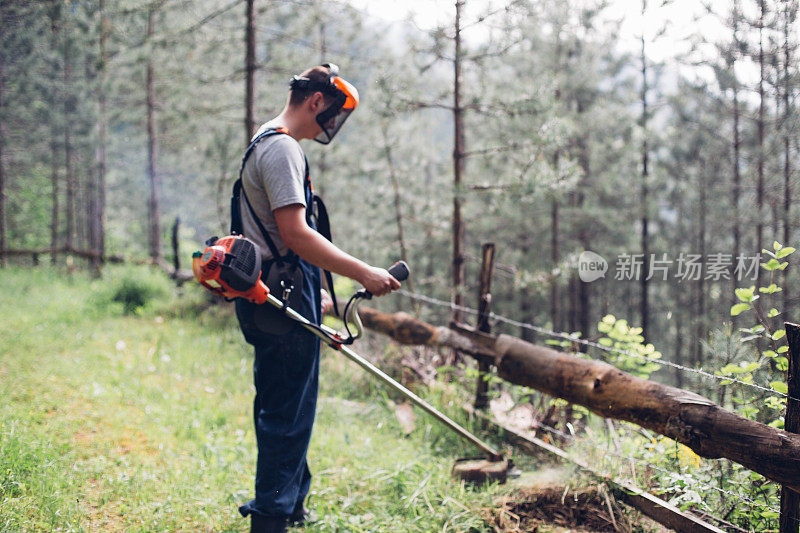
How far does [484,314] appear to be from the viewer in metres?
3.98

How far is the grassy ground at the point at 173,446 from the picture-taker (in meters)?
2.65

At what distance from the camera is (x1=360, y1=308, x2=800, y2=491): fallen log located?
211 cm

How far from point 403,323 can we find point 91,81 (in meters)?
18.4

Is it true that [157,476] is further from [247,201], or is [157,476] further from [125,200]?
[125,200]

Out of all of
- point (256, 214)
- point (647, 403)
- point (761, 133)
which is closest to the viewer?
point (256, 214)

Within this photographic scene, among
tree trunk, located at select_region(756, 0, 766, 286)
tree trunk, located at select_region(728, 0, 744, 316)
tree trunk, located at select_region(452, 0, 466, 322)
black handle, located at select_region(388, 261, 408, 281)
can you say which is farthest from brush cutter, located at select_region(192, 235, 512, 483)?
tree trunk, located at select_region(756, 0, 766, 286)

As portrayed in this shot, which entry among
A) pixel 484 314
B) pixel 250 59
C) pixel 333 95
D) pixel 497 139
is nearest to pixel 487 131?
pixel 497 139

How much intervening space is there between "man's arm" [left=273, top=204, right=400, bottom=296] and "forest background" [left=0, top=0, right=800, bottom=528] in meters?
1.73

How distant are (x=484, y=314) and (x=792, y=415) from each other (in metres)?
2.10

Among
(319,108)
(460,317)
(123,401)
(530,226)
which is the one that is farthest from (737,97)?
(123,401)

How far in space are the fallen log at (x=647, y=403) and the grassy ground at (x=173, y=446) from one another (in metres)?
0.70

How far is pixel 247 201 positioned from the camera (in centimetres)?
243

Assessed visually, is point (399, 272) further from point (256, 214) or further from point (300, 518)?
point (300, 518)

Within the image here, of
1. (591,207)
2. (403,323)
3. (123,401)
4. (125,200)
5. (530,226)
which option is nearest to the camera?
(123,401)
